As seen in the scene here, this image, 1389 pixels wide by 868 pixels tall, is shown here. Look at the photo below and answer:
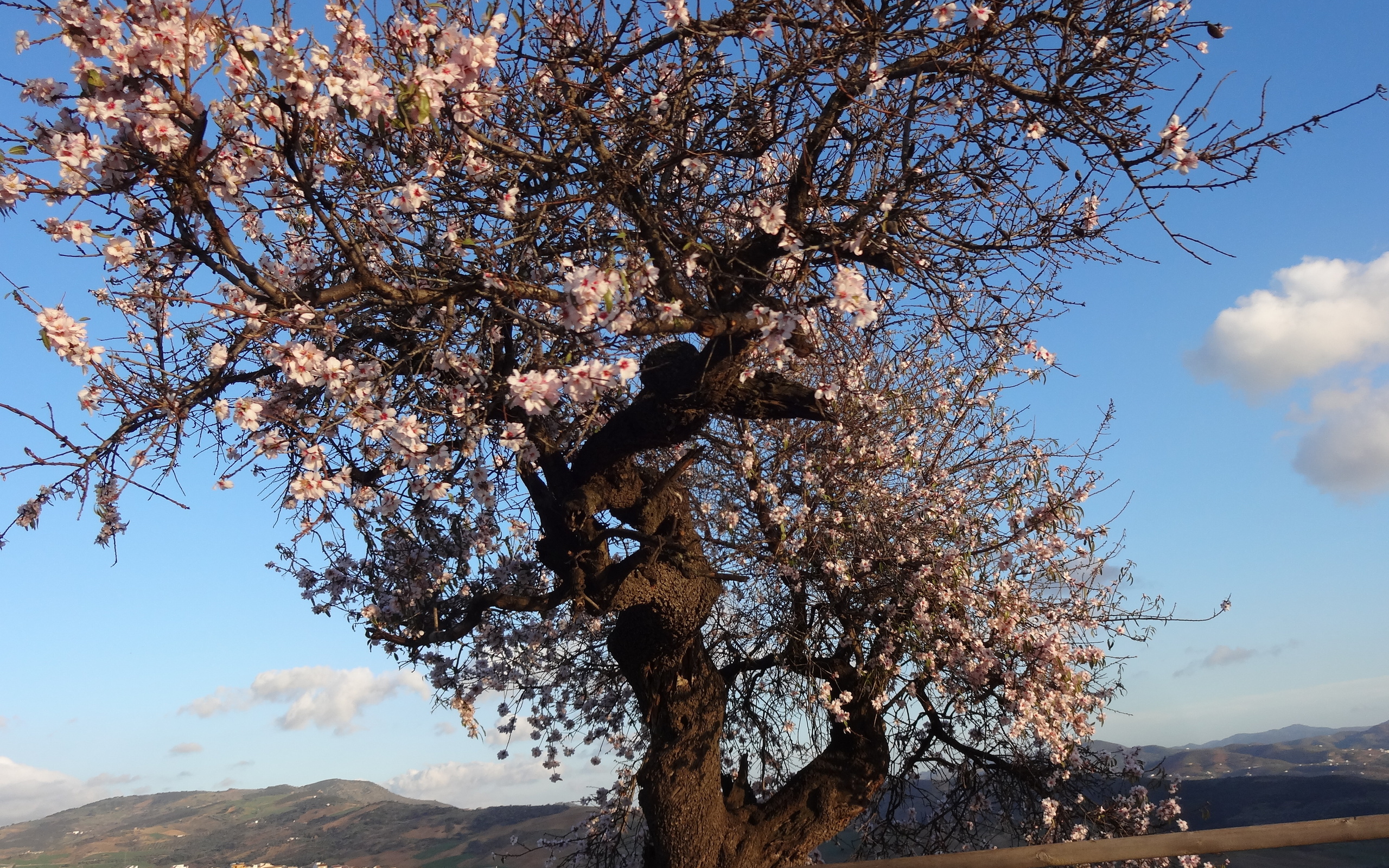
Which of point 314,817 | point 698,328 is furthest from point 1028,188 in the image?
point 314,817

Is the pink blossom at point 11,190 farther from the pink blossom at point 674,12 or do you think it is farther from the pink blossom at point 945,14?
the pink blossom at point 945,14

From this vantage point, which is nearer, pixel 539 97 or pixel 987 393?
pixel 539 97

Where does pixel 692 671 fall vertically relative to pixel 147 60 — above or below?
below

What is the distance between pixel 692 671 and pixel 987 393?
348 cm

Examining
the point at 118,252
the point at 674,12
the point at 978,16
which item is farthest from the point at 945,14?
the point at 118,252

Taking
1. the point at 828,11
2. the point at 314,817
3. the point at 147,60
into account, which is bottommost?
the point at 314,817

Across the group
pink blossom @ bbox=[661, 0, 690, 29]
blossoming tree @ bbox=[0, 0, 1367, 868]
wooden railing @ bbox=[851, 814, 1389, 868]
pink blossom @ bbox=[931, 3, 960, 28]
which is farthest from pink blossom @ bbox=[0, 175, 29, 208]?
wooden railing @ bbox=[851, 814, 1389, 868]

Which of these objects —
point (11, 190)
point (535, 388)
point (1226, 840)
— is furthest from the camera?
point (1226, 840)

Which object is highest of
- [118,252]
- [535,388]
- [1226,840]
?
[118,252]

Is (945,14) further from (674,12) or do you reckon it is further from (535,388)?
(535,388)

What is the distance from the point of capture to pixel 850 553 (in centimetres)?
665

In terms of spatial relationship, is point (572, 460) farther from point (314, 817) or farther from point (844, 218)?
point (314, 817)

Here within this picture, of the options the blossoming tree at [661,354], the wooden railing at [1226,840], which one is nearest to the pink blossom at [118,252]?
the blossoming tree at [661,354]

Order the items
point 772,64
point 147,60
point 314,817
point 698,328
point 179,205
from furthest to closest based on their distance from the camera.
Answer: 1. point 314,817
2. point 772,64
3. point 698,328
4. point 179,205
5. point 147,60
